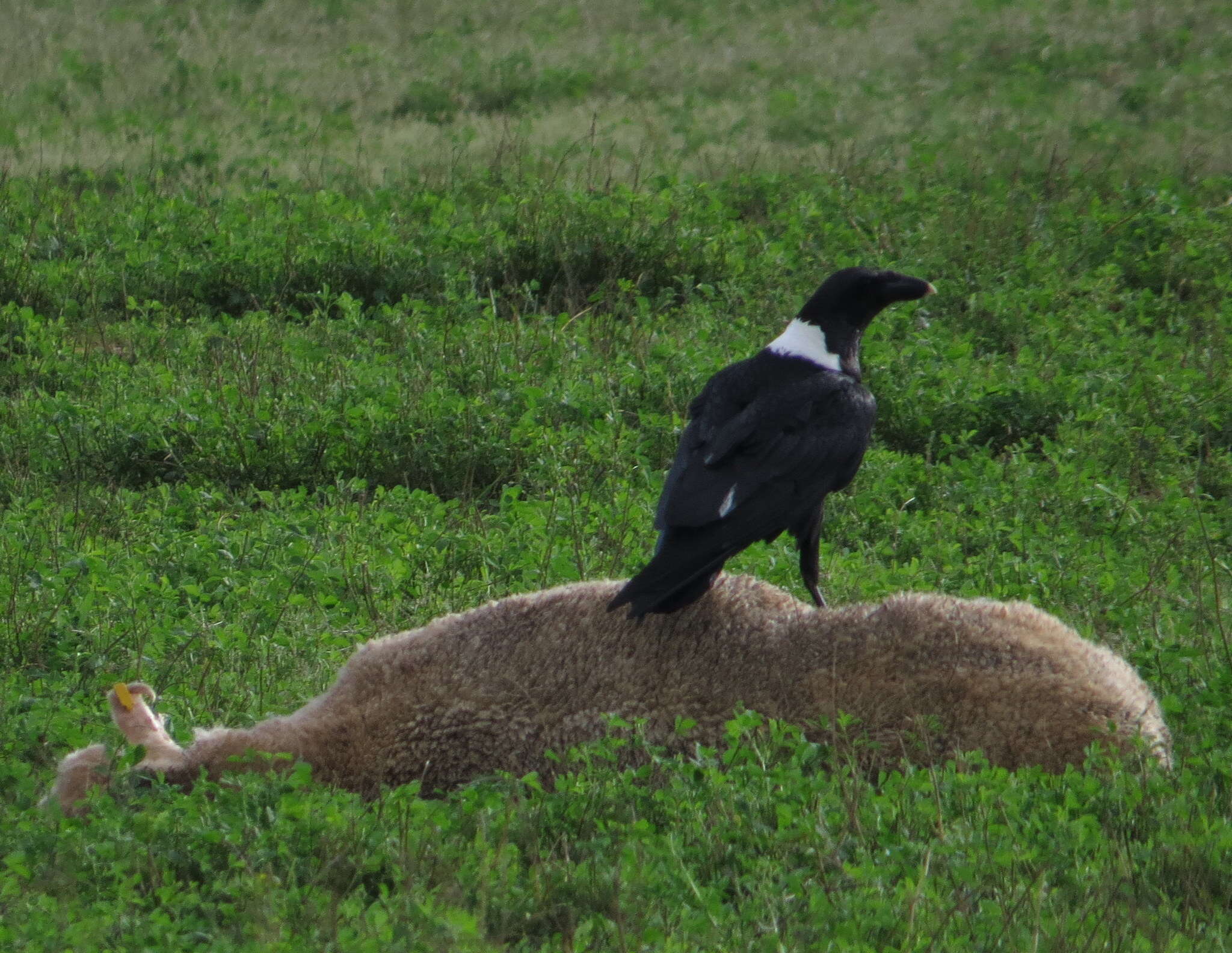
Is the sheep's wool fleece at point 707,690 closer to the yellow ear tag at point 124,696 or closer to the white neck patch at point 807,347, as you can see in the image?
the yellow ear tag at point 124,696

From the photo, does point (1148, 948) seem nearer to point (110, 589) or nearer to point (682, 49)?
point (110, 589)

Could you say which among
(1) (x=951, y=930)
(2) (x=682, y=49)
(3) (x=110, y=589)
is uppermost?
(1) (x=951, y=930)

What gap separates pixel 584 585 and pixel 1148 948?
5.92 feet

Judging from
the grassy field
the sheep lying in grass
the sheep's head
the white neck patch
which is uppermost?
the white neck patch

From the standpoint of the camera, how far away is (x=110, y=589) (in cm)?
537

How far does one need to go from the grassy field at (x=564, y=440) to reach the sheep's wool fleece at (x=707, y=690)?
5.9 inches

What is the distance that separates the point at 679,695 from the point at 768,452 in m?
1.00

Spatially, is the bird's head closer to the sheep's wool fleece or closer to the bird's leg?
the bird's leg

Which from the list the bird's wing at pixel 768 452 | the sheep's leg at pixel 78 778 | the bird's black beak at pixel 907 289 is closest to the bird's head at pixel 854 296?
the bird's black beak at pixel 907 289

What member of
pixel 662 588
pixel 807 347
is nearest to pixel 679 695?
pixel 662 588

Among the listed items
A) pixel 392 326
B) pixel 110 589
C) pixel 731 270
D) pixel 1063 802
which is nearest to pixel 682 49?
pixel 731 270

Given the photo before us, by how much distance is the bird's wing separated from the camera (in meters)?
4.46

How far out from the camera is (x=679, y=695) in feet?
13.0

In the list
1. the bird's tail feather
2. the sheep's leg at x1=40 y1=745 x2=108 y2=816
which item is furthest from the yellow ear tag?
the bird's tail feather
